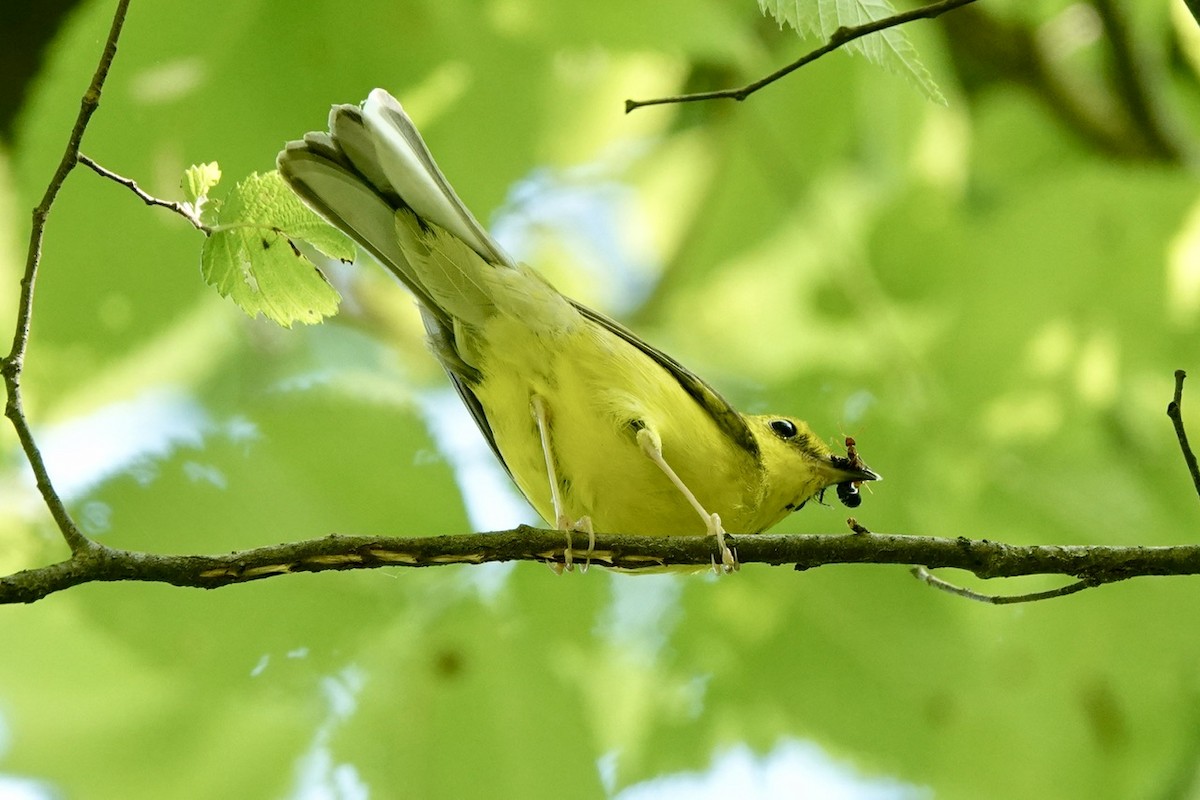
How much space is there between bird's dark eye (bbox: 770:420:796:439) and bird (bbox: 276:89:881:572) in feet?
0.95

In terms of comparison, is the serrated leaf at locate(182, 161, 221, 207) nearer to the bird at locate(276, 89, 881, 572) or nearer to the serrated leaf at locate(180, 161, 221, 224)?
the serrated leaf at locate(180, 161, 221, 224)

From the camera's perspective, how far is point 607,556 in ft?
8.95

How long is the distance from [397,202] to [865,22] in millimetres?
1819

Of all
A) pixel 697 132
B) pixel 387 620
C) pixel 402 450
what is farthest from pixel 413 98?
pixel 697 132

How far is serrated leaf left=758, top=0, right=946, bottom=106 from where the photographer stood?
2.04 m

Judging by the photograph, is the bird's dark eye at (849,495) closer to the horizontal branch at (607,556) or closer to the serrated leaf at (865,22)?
the horizontal branch at (607,556)

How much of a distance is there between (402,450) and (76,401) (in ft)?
3.25

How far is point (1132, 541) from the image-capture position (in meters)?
3.95

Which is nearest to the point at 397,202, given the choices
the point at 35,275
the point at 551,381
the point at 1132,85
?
the point at 551,381

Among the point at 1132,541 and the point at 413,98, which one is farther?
the point at 1132,541

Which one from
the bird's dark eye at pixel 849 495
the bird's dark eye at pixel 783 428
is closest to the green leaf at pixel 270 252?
the bird's dark eye at pixel 783 428

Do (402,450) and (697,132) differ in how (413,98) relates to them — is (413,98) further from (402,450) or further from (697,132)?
(697,132)

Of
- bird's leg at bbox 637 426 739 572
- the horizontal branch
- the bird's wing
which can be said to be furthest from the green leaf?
the bird's wing

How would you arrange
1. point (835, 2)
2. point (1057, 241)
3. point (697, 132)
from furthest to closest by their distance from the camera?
point (697, 132)
point (1057, 241)
point (835, 2)
